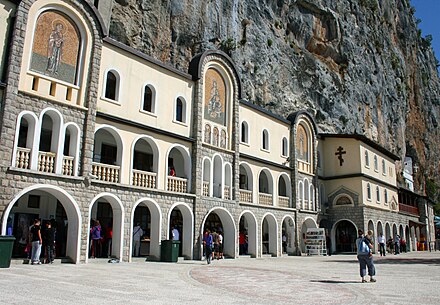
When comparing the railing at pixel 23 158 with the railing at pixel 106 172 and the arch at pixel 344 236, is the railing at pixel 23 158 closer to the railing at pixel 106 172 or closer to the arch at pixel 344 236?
the railing at pixel 106 172

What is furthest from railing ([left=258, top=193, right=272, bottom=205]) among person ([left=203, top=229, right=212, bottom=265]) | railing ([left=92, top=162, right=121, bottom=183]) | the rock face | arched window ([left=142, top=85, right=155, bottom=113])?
the rock face

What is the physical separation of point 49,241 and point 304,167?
23.1 m

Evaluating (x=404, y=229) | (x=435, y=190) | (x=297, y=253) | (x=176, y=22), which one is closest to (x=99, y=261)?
(x=297, y=253)

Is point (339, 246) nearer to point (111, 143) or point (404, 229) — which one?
point (404, 229)

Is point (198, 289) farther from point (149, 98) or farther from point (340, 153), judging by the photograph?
point (340, 153)

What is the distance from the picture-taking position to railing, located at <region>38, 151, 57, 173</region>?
17.0m

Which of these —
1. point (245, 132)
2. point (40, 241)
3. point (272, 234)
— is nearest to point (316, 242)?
point (272, 234)

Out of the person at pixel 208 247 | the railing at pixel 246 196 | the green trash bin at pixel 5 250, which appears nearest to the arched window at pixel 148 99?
the person at pixel 208 247

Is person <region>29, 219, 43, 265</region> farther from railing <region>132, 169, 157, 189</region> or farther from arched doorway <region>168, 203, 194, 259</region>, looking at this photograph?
arched doorway <region>168, 203, 194, 259</region>

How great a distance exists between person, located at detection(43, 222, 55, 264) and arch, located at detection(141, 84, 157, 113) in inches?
323

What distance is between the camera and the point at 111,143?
22.9 metres

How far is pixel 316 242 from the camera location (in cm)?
3186

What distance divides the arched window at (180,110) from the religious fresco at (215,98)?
5.83ft

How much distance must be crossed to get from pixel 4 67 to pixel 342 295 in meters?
14.8
